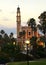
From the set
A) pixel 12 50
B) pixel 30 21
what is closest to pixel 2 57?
pixel 12 50

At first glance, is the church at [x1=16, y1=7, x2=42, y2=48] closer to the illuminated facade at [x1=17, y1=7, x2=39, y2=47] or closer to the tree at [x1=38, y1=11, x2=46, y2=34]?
the illuminated facade at [x1=17, y1=7, x2=39, y2=47]

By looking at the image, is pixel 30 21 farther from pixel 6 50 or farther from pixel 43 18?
pixel 6 50

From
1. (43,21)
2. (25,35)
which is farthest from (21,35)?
(43,21)

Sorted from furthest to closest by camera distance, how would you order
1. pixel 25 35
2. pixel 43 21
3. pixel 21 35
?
1. pixel 25 35
2. pixel 21 35
3. pixel 43 21

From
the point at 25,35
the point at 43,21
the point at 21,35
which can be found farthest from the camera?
the point at 25,35

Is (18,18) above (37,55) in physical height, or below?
above

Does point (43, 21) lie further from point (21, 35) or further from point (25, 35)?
point (25, 35)

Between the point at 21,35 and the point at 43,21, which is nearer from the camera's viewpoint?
the point at 43,21

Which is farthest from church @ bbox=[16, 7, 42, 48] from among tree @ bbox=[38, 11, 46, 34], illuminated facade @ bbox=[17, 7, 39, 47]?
tree @ bbox=[38, 11, 46, 34]

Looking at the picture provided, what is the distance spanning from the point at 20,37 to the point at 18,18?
46.1 feet

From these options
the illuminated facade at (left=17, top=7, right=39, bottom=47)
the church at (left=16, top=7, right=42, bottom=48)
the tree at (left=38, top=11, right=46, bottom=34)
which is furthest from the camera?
the illuminated facade at (left=17, top=7, right=39, bottom=47)

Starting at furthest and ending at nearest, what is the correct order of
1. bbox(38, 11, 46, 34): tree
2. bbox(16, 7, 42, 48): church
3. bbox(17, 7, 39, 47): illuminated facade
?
bbox(17, 7, 39, 47): illuminated facade < bbox(16, 7, 42, 48): church < bbox(38, 11, 46, 34): tree

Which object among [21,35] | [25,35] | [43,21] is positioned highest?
[25,35]

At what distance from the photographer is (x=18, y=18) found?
14375 cm
